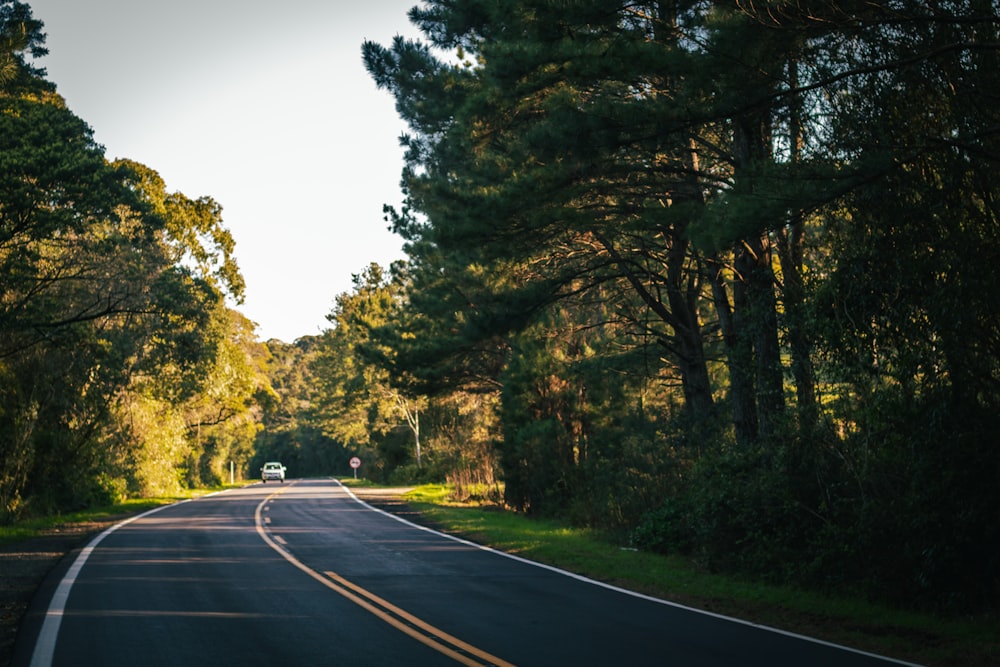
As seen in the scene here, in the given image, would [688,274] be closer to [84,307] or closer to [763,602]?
[763,602]

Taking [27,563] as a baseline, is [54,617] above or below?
below

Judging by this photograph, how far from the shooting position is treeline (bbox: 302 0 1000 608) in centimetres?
1058

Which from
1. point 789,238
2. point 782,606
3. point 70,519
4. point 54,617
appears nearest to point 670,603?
point 782,606

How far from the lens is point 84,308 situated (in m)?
28.5

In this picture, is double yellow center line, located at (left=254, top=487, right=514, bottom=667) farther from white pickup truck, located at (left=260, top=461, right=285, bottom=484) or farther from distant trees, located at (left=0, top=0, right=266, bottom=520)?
white pickup truck, located at (left=260, top=461, right=285, bottom=484)

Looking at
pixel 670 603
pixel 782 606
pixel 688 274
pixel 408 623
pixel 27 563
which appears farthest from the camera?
pixel 688 274

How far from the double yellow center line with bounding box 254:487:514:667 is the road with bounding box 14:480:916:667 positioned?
0.02 metres

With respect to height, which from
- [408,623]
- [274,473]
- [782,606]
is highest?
[274,473]

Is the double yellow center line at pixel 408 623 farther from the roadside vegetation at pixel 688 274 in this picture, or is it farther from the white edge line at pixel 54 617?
the roadside vegetation at pixel 688 274

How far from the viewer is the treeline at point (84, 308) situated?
20.9 metres

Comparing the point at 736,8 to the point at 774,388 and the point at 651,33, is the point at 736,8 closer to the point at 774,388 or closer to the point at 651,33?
the point at 651,33

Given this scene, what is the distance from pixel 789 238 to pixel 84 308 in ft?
68.8

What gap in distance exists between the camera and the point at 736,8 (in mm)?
11320

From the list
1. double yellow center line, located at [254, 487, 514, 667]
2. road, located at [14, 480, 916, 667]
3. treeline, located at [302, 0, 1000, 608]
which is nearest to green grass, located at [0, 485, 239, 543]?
road, located at [14, 480, 916, 667]
